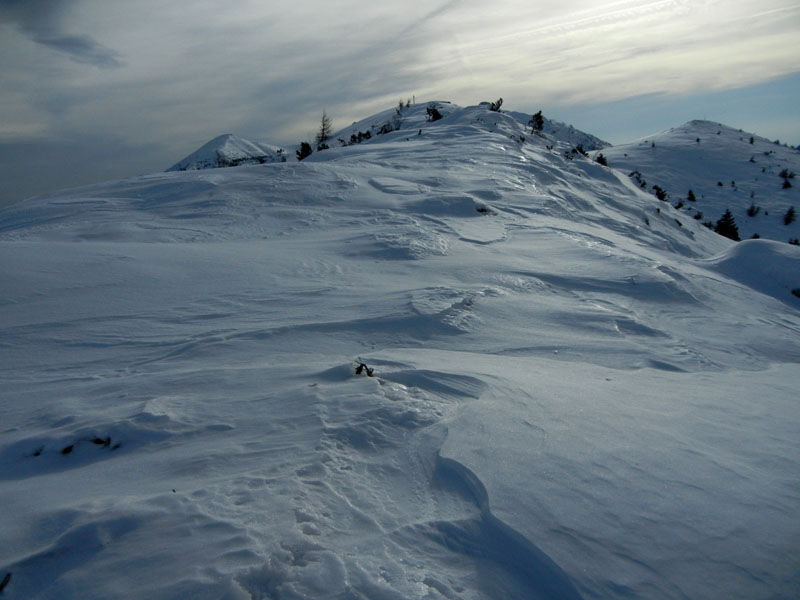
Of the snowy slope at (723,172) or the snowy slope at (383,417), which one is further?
the snowy slope at (723,172)

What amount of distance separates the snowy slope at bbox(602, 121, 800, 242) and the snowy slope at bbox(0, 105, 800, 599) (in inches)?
379

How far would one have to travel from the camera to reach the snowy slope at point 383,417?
149cm

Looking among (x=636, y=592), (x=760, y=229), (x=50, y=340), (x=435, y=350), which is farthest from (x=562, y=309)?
(x=760, y=229)

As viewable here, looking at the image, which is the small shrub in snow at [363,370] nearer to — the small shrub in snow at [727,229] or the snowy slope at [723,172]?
the small shrub in snow at [727,229]

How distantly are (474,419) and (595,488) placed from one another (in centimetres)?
58

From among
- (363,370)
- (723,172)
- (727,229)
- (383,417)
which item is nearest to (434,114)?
(727,229)

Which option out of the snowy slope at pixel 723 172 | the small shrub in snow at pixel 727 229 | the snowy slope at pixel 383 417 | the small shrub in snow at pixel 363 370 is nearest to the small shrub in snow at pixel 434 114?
the snowy slope at pixel 723 172

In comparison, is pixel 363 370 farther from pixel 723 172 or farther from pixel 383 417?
pixel 723 172

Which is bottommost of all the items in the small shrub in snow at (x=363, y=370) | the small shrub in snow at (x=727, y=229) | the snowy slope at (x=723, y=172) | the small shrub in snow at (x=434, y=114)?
the small shrub in snow at (x=727, y=229)

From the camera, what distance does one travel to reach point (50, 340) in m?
3.18

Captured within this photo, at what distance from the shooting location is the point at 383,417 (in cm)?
221

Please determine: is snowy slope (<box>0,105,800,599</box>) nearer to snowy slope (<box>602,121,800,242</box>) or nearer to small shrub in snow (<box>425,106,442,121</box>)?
small shrub in snow (<box>425,106,442,121</box>)

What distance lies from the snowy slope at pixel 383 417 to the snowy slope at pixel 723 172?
9.62 meters

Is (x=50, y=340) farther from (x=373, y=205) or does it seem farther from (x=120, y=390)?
(x=373, y=205)
